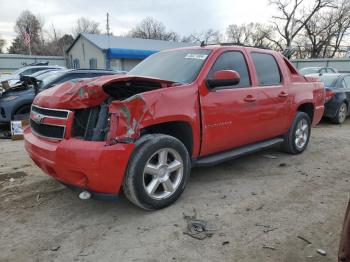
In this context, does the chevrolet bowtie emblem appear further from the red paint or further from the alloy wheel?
the red paint

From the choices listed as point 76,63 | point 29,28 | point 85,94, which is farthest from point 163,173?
point 29,28

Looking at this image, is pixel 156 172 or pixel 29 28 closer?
pixel 156 172

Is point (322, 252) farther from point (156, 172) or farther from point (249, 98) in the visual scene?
point (249, 98)

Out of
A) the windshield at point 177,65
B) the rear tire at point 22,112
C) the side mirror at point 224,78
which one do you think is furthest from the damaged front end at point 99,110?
the rear tire at point 22,112

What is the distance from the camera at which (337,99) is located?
9312 millimetres

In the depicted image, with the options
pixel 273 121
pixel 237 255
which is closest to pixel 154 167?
pixel 237 255

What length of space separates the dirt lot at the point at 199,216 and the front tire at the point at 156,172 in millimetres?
181

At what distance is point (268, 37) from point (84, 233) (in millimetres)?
50513

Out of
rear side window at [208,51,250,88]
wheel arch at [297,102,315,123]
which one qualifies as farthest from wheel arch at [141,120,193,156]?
wheel arch at [297,102,315,123]

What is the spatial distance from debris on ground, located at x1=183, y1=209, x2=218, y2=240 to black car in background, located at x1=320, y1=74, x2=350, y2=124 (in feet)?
22.8

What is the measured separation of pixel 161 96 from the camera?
349 centimetres

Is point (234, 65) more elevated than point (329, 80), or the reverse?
point (234, 65)

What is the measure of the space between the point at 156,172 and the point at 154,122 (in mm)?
537

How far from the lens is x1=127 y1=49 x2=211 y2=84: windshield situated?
4102mm
